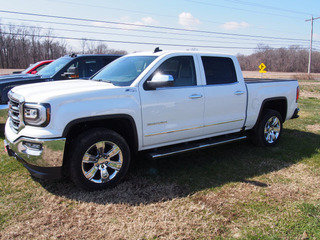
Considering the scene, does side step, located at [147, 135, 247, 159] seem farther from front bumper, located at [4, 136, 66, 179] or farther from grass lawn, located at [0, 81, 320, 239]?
front bumper, located at [4, 136, 66, 179]

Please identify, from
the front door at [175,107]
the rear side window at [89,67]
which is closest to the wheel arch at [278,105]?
the front door at [175,107]

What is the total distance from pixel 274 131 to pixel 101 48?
60.3 m

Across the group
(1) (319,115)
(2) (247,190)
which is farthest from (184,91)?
Answer: (1) (319,115)

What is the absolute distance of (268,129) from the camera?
18.9 feet

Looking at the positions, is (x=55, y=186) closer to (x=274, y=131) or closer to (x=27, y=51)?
(x=274, y=131)

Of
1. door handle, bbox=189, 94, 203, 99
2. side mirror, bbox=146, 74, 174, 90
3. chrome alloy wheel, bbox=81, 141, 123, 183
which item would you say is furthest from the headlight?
door handle, bbox=189, 94, 203, 99

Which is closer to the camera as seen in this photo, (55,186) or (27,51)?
(55,186)

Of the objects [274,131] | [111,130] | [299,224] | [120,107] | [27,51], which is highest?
Answer: [27,51]

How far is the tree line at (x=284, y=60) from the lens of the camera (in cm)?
7638

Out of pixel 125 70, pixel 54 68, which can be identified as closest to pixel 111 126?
pixel 125 70

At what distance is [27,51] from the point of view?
6306 centimetres

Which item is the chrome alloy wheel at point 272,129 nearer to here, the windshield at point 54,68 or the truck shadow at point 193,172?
the truck shadow at point 193,172

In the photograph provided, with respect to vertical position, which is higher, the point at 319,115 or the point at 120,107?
the point at 120,107

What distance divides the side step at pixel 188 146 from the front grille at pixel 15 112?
1869 millimetres
